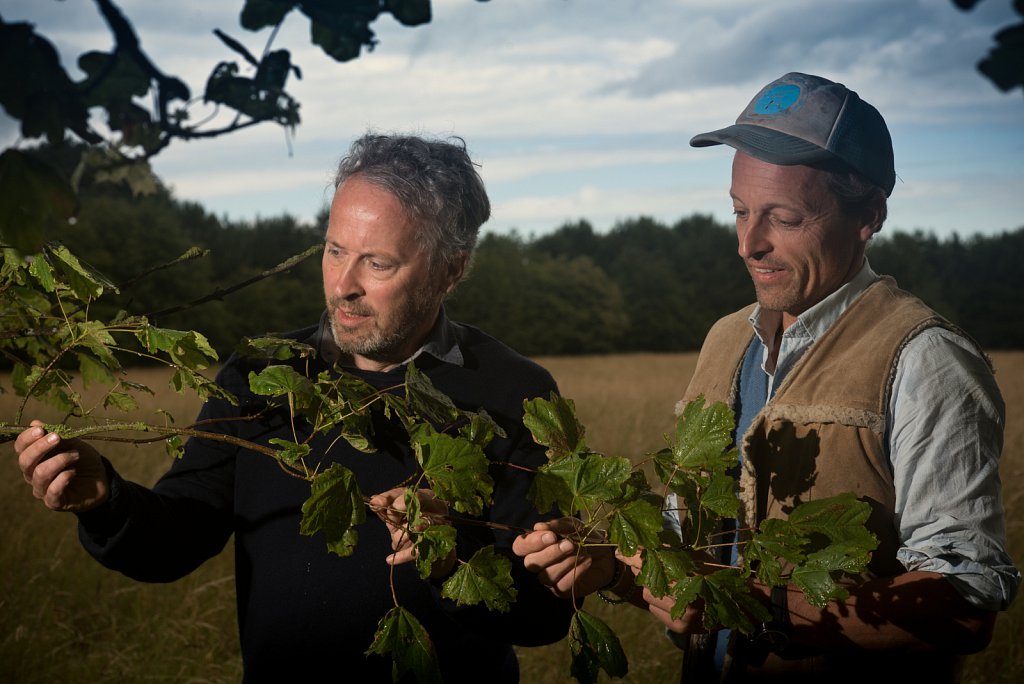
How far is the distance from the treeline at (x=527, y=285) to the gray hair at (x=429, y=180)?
1863 cm

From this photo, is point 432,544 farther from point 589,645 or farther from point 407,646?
point 589,645

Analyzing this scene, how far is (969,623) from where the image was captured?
5.32 ft

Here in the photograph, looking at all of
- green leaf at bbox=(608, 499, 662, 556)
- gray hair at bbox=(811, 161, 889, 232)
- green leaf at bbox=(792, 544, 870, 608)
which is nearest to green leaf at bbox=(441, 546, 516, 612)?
green leaf at bbox=(608, 499, 662, 556)

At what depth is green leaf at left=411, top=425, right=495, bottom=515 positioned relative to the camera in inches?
52.9

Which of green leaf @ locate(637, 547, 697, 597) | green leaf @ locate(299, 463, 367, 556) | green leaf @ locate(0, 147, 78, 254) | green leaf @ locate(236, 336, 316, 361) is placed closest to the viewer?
green leaf @ locate(0, 147, 78, 254)

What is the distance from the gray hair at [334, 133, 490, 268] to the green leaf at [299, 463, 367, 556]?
94cm

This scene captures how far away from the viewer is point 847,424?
169 centimetres

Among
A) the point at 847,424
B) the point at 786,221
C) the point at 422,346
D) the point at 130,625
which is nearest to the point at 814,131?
the point at 786,221

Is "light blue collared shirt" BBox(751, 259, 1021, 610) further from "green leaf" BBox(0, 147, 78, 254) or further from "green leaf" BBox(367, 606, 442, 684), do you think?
"green leaf" BBox(0, 147, 78, 254)

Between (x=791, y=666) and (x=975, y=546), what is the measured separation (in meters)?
0.48

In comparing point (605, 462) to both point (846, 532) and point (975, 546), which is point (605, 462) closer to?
point (846, 532)

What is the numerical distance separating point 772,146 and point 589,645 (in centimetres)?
105

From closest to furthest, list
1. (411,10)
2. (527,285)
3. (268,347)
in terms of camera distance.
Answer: (411,10), (268,347), (527,285)

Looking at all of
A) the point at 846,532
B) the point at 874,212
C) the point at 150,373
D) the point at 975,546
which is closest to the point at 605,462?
the point at 846,532
